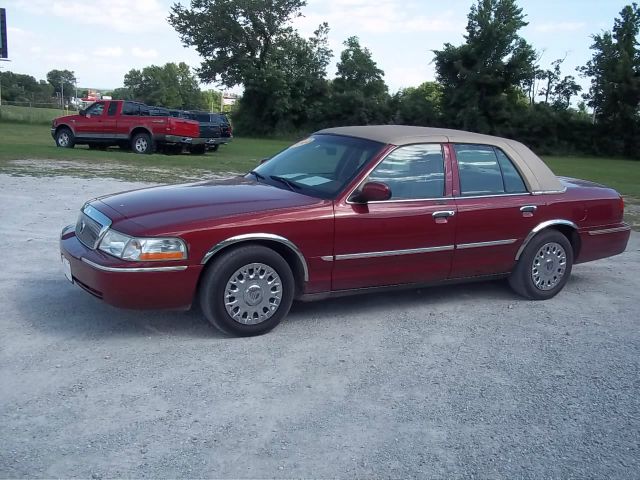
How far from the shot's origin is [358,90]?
4941cm

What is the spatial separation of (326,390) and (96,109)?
67.3ft

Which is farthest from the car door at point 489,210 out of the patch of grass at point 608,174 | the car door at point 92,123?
the car door at point 92,123

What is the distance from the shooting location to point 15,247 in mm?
7285

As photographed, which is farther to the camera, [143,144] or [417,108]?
[417,108]

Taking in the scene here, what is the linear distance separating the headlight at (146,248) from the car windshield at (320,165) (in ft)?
4.12

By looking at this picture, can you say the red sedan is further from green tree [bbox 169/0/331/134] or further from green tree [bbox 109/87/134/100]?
green tree [bbox 109/87/134/100]

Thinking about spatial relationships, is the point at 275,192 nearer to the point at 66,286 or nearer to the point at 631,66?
the point at 66,286

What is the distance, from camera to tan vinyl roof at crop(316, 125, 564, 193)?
5812 mm

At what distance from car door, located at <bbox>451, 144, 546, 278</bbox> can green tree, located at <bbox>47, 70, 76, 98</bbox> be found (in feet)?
356

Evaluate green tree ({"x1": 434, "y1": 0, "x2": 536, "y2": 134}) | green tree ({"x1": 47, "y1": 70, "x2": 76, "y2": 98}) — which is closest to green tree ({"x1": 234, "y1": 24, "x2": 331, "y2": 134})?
green tree ({"x1": 434, "y1": 0, "x2": 536, "y2": 134})

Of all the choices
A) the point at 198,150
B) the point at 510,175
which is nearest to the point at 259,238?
the point at 510,175

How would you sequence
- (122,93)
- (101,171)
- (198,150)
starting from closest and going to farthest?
1. (101,171)
2. (198,150)
3. (122,93)

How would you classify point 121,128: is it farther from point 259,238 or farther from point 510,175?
point 259,238

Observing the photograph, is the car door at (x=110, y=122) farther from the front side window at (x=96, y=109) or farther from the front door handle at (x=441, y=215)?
the front door handle at (x=441, y=215)
